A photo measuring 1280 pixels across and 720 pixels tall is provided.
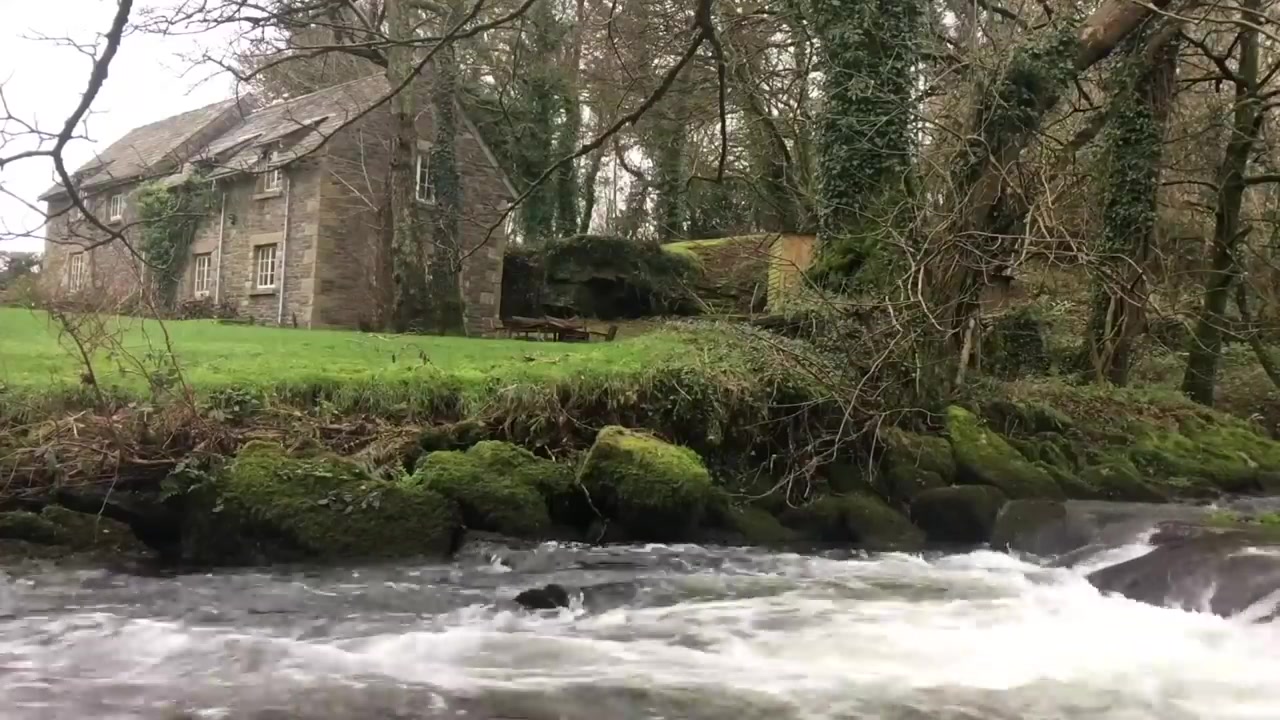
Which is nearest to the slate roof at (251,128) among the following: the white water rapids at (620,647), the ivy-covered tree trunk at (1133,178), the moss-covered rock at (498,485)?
the moss-covered rock at (498,485)

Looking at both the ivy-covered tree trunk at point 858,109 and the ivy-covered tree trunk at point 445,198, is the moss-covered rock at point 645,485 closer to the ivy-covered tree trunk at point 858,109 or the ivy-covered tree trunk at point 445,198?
the ivy-covered tree trunk at point 858,109

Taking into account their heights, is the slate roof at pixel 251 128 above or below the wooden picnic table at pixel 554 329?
above

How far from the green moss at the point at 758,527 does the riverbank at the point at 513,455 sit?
22mm

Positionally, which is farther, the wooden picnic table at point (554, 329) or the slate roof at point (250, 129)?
the slate roof at point (250, 129)

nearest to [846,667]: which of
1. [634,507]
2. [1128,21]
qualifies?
[634,507]

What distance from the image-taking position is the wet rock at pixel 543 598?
704cm

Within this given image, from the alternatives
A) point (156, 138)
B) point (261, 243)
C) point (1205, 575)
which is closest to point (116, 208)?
point (156, 138)

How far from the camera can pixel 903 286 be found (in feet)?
34.2

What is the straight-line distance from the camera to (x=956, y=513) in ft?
33.5

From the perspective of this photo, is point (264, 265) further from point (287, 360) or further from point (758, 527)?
point (758, 527)

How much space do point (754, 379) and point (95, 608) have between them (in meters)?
6.48

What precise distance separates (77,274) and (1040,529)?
8946mm

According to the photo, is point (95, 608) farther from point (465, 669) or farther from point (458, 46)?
point (458, 46)

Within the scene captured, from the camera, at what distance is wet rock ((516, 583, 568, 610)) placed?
7043mm
